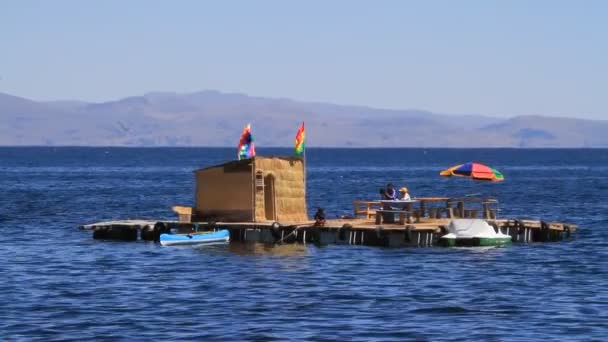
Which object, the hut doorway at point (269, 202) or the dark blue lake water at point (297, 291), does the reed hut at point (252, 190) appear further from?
the dark blue lake water at point (297, 291)

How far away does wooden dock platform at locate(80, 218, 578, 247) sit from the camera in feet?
171

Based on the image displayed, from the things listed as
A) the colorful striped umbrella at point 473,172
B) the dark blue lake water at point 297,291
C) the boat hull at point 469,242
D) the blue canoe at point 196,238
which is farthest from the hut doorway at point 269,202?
the boat hull at point 469,242

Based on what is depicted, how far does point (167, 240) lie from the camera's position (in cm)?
5319

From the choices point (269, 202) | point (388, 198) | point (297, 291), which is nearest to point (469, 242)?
point (388, 198)

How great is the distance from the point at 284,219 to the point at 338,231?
156 inches

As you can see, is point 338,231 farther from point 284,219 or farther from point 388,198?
point 284,219

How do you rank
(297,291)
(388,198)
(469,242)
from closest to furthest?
(297,291) → (469,242) → (388,198)

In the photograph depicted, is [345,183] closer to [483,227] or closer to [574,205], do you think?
[574,205]

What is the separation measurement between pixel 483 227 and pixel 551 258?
12.7ft

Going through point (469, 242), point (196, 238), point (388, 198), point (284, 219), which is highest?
point (388, 198)

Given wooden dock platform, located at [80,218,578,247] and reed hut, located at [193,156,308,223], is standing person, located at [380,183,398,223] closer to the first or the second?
wooden dock platform, located at [80,218,578,247]

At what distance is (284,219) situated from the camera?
5612 centimetres

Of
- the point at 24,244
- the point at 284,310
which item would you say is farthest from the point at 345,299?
the point at 24,244

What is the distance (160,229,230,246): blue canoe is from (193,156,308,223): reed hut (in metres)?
2.02
